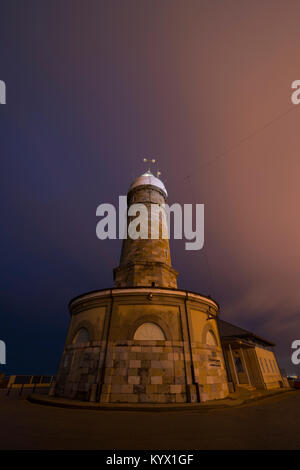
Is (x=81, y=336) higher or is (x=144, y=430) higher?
(x=81, y=336)

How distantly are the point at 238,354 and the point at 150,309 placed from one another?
16708 millimetres

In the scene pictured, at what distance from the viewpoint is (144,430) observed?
6734 mm

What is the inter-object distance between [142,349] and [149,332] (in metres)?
0.98

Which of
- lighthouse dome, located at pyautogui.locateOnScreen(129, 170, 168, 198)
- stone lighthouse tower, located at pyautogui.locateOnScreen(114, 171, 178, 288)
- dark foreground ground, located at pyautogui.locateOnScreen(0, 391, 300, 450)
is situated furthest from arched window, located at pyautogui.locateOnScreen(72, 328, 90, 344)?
lighthouse dome, located at pyautogui.locateOnScreen(129, 170, 168, 198)

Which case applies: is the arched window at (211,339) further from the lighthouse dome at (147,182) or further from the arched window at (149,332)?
the lighthouse dome at (147,182)

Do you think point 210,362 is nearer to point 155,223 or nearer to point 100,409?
point 100,409

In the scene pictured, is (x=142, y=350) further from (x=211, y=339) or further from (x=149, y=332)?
(x=211, y=339)

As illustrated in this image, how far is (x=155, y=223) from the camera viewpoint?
2077 cm

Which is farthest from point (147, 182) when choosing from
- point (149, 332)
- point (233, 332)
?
point (233, 332)

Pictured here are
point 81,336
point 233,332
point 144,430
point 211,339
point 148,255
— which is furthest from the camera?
point 233,332

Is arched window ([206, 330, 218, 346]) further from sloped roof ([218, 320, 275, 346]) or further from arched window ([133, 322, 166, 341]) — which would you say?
sloped roof ([218, 320, 275, 346])

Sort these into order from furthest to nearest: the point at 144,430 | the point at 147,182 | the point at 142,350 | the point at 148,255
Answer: the point at 147,182, the point at 148,255, the point at 142,350, the point at 144,430

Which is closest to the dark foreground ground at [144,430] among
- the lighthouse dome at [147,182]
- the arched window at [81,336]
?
the arched window at [81,336]

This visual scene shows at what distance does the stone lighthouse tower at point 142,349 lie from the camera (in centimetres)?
1125
